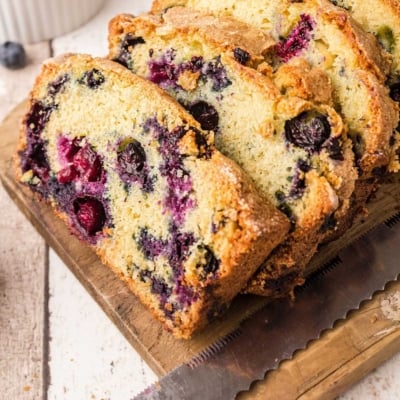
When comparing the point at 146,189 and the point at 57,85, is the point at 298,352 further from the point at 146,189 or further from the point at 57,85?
the point at 57,85

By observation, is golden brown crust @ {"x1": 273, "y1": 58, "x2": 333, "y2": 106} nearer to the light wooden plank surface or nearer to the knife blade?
the knife blade

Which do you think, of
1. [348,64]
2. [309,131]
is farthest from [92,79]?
[348,64]

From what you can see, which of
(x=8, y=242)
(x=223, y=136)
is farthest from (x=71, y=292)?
(x=223, y=136)

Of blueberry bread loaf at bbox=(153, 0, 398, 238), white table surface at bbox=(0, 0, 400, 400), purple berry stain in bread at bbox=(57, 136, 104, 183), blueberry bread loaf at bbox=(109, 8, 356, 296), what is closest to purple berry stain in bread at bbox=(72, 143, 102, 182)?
purple berry stain in bread at bbox=(57, 136, 104, 183)

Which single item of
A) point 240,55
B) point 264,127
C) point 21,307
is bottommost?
point 21,307

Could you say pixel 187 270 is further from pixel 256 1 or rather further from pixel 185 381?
pixel 256 1

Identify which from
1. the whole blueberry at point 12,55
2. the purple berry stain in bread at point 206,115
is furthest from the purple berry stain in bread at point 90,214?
the whole blueberry at point 12,55

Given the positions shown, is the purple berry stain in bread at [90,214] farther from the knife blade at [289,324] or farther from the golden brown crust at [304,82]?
the golden brown crust at [304,82]
